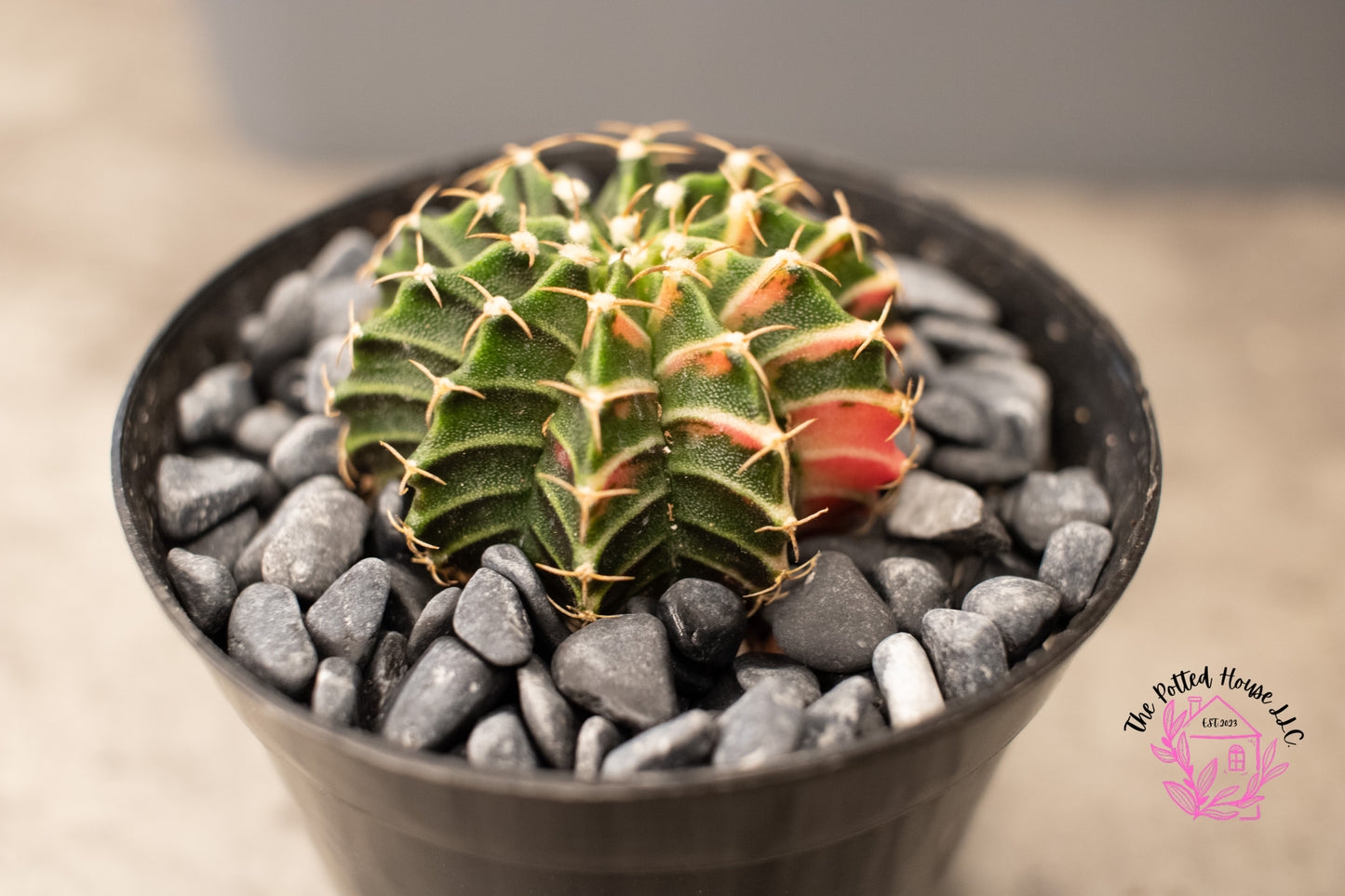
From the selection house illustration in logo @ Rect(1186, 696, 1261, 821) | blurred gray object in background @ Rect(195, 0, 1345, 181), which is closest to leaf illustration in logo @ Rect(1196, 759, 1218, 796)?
house illustration in logo @ Rect(1186, 696, 1261, 821)

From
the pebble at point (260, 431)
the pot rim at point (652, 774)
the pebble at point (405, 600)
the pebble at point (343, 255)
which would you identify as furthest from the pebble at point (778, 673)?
the pebble at point (343, 255)

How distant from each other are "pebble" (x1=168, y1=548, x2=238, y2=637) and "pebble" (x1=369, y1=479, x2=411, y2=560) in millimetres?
114

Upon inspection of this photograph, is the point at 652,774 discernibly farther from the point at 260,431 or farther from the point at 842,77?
the point at 842,77

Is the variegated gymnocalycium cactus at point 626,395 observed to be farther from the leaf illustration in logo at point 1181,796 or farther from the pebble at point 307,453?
the leaf illustration in logo at point 1181,796

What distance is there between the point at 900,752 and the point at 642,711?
169 mm

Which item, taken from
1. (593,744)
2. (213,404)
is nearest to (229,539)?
(213,404)

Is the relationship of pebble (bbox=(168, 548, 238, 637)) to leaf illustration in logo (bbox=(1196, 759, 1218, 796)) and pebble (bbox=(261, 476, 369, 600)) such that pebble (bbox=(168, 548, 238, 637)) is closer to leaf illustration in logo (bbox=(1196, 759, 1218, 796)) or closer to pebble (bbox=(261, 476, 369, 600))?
pebble (bbox=(261, 476, 369, 600))

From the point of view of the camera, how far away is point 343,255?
107cm

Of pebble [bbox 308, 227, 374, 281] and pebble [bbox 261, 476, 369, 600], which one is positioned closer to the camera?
pebble [bbox 261, 476, 369, 600]

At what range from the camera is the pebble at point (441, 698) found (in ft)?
2.25

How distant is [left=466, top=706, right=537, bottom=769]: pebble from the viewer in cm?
67

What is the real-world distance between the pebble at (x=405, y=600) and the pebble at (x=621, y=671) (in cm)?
8

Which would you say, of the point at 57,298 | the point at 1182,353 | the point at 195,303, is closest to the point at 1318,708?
the point at 1182,353

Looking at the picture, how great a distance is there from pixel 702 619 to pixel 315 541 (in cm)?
30
